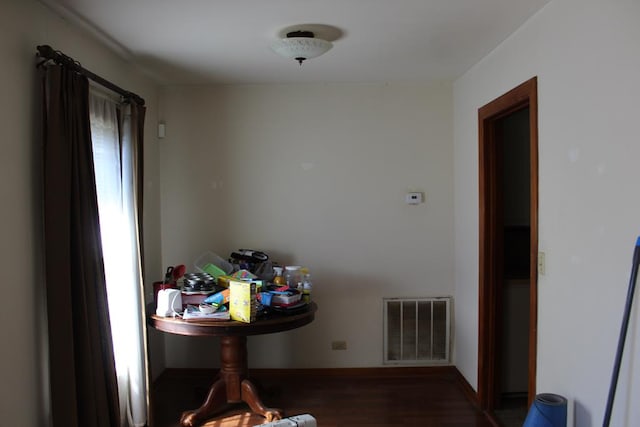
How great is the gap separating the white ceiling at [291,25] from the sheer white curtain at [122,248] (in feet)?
1.49

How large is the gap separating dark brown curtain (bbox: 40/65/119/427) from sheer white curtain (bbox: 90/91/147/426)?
11.4 inches

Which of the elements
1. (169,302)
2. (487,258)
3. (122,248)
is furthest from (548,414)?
(122,248)

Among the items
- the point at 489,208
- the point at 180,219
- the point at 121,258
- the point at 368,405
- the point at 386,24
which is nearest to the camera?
the point at 386,24

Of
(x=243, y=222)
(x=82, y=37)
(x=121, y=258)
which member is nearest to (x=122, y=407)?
(x=121, y=258)

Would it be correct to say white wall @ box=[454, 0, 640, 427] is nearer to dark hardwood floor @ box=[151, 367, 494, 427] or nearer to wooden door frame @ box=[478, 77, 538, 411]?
wooden door frame @ box=[478, 77, 538, 411]

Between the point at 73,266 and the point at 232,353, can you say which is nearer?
the point at 73,266

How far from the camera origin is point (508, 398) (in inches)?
124

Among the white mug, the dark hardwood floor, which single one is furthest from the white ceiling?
the dark hardwood floor

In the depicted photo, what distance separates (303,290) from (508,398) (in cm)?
169

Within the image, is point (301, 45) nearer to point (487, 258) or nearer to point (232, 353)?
point (487, 258)

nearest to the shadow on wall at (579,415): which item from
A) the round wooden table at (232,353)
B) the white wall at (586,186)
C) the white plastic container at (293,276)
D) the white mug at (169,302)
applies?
the white wall at (586,186)

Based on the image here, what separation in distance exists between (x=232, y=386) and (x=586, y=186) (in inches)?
94.5

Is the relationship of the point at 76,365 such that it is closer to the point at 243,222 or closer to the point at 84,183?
the point at 84,183

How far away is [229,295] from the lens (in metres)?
2.72
